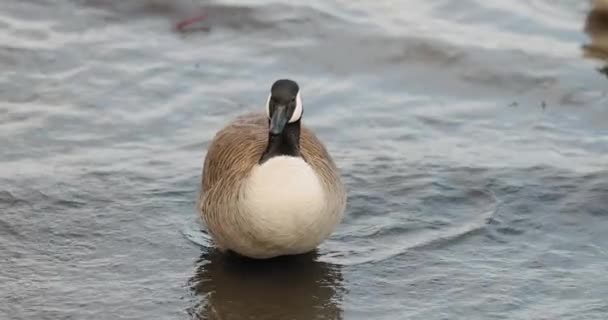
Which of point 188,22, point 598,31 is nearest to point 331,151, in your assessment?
point 188,22

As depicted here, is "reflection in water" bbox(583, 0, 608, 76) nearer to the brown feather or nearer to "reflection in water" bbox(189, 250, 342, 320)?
the brown feather

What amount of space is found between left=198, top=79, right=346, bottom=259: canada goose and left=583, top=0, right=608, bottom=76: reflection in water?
5.31 meters

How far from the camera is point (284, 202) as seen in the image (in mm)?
6660

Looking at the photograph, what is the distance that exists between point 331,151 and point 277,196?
2.69 metres

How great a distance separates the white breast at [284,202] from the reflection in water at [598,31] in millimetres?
5448

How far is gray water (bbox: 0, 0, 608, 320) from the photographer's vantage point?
6.87 meters

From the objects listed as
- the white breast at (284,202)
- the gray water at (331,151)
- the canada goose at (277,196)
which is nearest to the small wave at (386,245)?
the gray water at (331,151)

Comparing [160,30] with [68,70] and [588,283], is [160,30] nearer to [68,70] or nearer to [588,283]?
[68,70]

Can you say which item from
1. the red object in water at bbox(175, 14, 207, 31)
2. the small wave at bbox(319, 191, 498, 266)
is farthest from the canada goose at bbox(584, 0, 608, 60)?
the small wave at bbox(319, 191, 498, 266)

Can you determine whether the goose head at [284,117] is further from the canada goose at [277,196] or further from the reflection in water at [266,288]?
the reflection in water at [266,288]

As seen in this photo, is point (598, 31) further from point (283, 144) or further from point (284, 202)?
point (284, 202)

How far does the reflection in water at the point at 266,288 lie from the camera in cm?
666

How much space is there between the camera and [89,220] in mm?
7750

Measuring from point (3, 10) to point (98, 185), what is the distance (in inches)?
193
